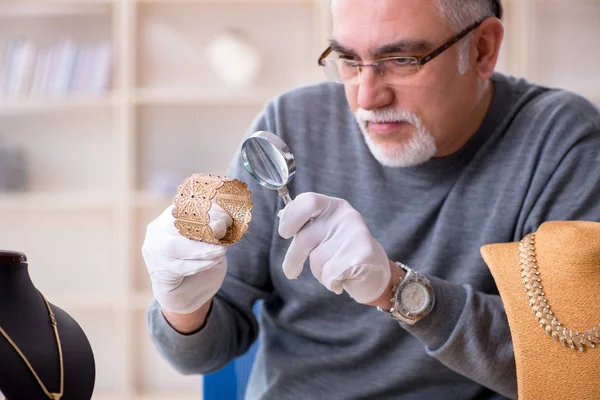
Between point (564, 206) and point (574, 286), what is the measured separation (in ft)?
1.11

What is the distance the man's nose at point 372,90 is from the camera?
50.9 inches

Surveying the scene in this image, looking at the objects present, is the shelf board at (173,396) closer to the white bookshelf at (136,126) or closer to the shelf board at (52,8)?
the white bookshelf at (136,126)

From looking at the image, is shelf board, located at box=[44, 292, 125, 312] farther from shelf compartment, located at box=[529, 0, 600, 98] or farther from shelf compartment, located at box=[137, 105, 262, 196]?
shelf compartment, located at box=[529, 0, 600, 98]

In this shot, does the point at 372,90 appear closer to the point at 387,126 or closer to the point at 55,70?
the point at 387,126

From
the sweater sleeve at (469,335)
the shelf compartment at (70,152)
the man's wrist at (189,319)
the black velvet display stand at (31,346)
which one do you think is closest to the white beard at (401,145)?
the sweater sleeve at (469,335)

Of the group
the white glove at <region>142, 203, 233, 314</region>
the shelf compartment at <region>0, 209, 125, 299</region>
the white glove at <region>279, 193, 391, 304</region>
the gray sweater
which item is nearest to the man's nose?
the gray sweater

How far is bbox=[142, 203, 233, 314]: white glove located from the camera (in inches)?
38.6

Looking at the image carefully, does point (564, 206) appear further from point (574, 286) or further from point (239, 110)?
point (239, 110)

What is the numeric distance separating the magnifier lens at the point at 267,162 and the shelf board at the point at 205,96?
2.32 meters

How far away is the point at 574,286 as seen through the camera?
3.37 feet

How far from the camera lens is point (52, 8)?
3408 mm

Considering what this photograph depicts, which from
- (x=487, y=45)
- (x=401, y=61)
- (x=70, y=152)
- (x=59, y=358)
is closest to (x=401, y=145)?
(x=401, y=61)

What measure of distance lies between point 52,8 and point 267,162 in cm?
273

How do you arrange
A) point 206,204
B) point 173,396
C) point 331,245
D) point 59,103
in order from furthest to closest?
1. point 173,396
2. point 59,103
3. point 331,245
4. point 206,204
